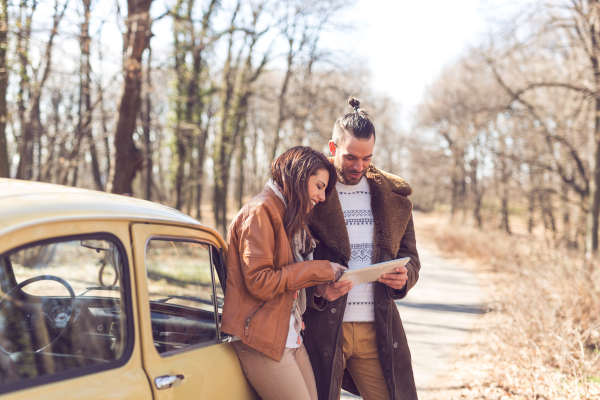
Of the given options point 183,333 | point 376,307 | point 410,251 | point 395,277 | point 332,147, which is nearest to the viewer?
point 183,333

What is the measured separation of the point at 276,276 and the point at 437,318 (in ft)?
28.9

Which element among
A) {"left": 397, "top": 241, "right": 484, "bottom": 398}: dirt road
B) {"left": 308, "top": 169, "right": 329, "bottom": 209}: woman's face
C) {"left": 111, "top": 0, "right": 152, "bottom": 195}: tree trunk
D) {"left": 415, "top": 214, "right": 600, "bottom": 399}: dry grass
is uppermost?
{"left": 111, "top": 0, "right": 152, "bottom": 195}: tree trunk

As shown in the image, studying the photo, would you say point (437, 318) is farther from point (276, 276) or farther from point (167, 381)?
point (167, 381)

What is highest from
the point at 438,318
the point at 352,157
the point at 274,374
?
the point at 352,157

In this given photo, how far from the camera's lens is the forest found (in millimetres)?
10258

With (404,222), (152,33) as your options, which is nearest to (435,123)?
(152,33)

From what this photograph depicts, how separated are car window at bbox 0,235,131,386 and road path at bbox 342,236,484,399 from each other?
4086 mm

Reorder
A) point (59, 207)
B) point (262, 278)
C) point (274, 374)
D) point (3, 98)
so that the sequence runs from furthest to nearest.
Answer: point (3, 98)
point (274, 374)
point (262, 278)
point (59, 207)

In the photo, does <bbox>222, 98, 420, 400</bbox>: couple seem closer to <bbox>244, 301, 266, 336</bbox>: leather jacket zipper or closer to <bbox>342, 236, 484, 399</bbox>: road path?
<bbox>244, 301, 266, 336</bbox>: leather jacket zipper

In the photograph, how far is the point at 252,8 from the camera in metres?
21.6

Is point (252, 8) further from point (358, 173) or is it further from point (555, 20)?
point (358, 173)

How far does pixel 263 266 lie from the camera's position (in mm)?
2521

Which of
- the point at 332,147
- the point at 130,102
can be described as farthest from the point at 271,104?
the point at 332,147

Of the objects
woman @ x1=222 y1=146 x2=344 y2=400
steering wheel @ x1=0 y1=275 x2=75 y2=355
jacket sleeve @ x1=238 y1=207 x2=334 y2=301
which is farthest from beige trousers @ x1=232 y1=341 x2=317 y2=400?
steering wheel @ x1=0 y1=275 x2=75 y2=355
